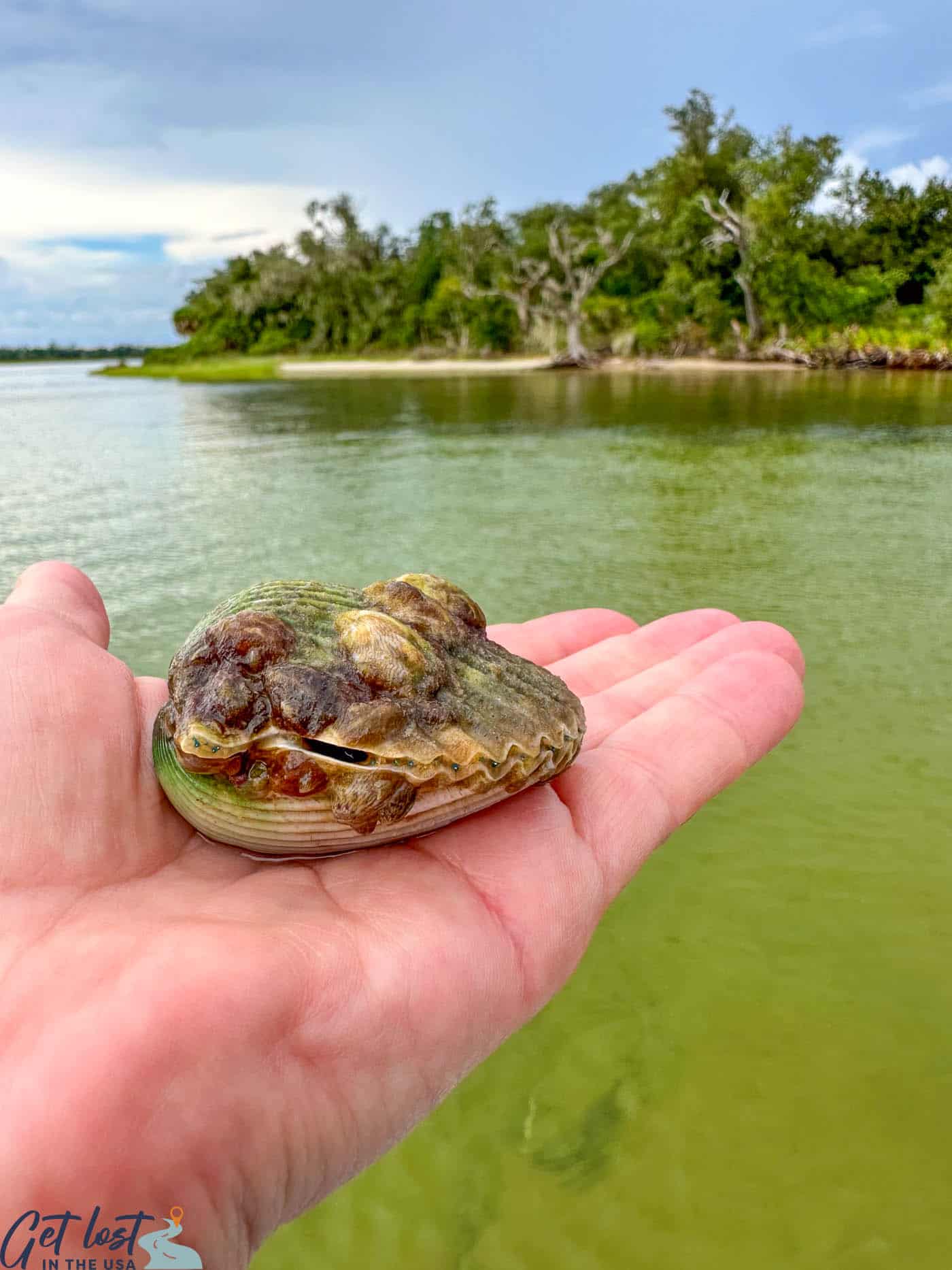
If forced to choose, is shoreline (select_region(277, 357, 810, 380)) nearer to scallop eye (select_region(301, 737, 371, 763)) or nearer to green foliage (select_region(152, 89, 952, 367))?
green foliage (select_region(152, 89, 952, 367))

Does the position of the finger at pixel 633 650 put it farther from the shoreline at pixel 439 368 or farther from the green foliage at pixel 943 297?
the green foliage at pixel 943 297

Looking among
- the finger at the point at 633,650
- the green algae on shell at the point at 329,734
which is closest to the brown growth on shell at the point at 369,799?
the green algae on shell at the point at 329,734

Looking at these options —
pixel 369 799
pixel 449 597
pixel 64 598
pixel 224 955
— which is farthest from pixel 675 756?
pixel 64 598

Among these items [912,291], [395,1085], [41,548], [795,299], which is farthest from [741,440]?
[912,291]

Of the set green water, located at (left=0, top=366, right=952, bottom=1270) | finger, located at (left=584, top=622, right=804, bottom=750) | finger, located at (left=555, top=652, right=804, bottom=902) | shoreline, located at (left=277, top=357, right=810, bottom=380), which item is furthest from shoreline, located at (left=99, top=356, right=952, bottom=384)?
finger, located at (left=555, top=652, right=804, bottom=902)

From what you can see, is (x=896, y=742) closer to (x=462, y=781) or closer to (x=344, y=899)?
(x=462, y=781)
